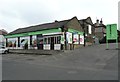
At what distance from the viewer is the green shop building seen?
2719cm

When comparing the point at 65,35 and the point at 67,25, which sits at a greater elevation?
the point at 67,25

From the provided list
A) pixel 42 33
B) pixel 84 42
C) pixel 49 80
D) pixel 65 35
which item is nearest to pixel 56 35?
pixel 65 35

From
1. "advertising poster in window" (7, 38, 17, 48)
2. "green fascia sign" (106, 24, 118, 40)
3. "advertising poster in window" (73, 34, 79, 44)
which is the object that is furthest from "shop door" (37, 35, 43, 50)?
"green fascia sign" (106, 24, 118, 40)

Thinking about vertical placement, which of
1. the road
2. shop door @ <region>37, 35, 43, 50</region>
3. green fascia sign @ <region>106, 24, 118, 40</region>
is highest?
Answer: green fascia sign @ <region>106, 24, 118, 40</region>

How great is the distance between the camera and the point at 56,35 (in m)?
27.6

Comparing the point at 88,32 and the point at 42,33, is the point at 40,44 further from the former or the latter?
the point at 88,32

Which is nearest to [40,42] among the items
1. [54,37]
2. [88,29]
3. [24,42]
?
[54,37]

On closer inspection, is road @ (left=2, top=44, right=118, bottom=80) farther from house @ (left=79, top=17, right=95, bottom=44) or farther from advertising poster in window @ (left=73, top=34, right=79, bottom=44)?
house @ (left=79, top=17, right=95, bottom=44)

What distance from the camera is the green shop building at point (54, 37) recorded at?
89.2 ft

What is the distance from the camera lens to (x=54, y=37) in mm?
27969

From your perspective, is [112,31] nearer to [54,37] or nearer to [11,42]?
[54,37]

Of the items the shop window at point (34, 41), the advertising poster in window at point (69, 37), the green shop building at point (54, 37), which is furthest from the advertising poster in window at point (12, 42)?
the advertising poster in window at point (69, 37)

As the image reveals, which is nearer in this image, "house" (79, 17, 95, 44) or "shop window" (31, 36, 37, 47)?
"shop window" (31, 36, 37, 47)

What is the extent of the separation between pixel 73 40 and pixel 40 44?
6.37 meters
